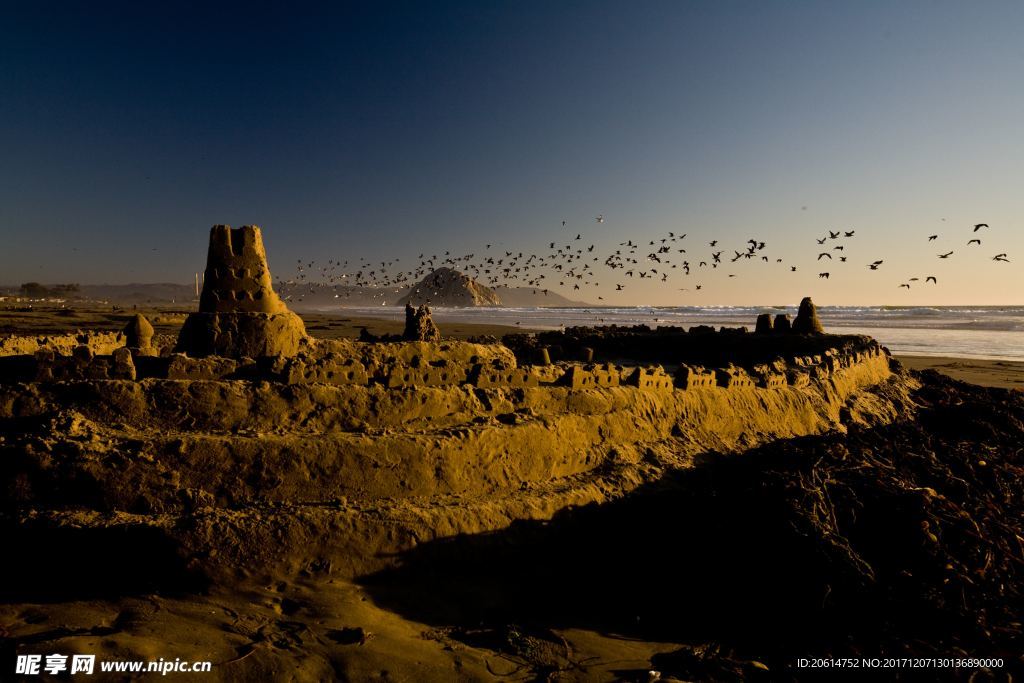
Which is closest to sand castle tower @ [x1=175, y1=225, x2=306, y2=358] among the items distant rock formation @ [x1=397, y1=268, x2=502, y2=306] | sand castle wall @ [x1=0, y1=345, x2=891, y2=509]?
sand castle wall @ [x1=0, y1=345, x2=891, y2=509]

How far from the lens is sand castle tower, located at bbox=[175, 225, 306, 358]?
27.0 feet

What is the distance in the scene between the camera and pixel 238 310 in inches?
337

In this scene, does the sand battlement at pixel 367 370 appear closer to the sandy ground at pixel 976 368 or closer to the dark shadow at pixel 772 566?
the dark shadow at pixel 772 566

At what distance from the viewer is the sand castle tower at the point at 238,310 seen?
823cm

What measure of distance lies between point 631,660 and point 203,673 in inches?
136

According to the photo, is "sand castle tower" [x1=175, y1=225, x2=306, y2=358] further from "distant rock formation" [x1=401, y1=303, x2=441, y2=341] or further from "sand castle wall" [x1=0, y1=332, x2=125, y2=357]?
"distant rock formation" [x1=401, y1=303, x2=441, y2=341]

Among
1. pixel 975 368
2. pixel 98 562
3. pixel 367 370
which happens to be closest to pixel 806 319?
pixel 975 368

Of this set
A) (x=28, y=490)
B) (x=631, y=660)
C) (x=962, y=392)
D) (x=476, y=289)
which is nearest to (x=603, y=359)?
(x=962, y=392)

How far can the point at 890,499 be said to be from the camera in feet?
19.5

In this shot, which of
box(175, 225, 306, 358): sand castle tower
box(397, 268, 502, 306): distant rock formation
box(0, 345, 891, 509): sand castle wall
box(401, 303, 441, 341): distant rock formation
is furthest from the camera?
box(397, 268, 502, 306): distant rock formation

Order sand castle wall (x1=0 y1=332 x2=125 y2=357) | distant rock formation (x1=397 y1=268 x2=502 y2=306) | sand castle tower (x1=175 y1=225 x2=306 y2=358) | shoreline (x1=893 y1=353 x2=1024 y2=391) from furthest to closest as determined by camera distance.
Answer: distant rock formation (x1=397 y1=268 x2=502 y2=306), shoreline (x1=893 y1=353 x2=1024 y2=391), sand castle wall (x1=0 y1=332 x2=125 y2=357), sand castle tower (x1=175 y1=225 x2=306 y2=358)

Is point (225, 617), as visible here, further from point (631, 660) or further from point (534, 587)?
point (631, 660)

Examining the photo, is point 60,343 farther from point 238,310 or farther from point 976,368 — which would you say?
point 976,368

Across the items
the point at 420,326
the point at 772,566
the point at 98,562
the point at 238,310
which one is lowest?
the point at 772,566
